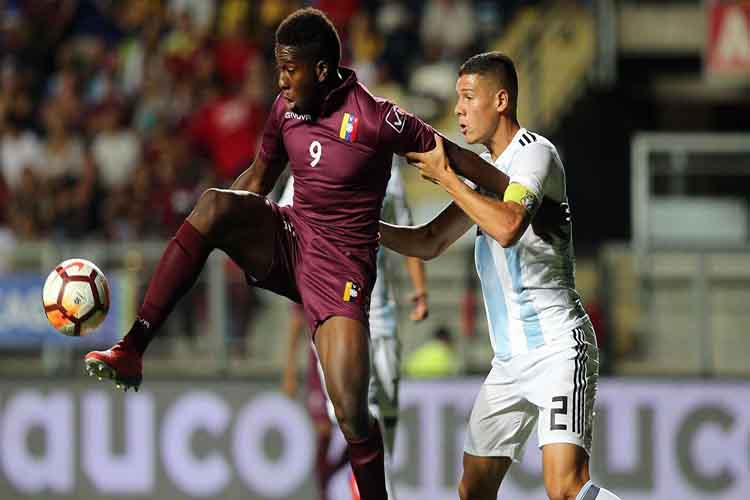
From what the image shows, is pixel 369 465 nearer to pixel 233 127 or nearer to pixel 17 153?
pixel 233 127

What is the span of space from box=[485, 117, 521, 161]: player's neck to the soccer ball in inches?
70.7

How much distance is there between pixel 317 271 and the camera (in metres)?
6.59

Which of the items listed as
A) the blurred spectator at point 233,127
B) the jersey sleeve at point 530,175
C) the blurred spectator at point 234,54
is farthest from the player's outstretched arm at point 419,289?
the blurred spectator at point 234,54

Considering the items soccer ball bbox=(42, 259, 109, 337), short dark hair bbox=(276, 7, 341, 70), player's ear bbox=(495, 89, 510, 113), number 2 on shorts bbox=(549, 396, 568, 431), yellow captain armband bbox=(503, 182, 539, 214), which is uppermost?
short dark hair bbox=(276, 7, 341, 70)

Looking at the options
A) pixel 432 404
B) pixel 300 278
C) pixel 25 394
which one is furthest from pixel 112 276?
pixel 300 278

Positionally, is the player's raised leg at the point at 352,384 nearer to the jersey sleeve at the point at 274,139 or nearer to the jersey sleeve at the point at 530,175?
the jersey sleeve at the point at 274,139

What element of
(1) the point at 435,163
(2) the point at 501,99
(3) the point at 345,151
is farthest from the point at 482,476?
(2) the point at 501,99

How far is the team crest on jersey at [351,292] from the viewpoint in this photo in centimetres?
659

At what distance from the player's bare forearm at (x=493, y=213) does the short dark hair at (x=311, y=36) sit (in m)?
0.76

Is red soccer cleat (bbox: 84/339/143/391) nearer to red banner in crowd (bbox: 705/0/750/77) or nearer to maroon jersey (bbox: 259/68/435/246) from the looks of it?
maroon jersey (bbox: 259/68/435/246)

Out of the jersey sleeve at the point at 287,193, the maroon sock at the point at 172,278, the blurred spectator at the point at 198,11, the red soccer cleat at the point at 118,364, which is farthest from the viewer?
the blurred spectator at the point at 198,11

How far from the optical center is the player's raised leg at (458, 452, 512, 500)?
6.66 metres

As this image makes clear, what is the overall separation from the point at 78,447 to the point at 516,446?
5.60 meters

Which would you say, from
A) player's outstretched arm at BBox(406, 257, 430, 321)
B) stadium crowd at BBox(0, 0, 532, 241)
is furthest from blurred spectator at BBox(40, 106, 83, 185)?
player's outstretched arm at BBox(406, 257, 430, 321)
